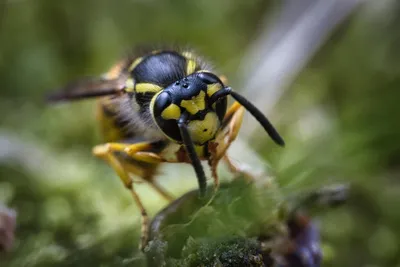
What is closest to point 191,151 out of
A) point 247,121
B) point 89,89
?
point 89,89

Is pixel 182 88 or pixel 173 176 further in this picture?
pixel 173 176

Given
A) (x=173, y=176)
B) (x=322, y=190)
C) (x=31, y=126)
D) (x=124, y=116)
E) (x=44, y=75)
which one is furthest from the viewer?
(x=44, y=75)

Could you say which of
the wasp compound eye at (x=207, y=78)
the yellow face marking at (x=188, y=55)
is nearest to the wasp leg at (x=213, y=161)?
the wasp compound eye at (x=207, y=78)

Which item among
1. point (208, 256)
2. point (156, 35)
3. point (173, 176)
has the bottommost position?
point (208, 256)

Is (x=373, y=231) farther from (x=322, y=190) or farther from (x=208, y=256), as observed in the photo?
(x=208, y=256)

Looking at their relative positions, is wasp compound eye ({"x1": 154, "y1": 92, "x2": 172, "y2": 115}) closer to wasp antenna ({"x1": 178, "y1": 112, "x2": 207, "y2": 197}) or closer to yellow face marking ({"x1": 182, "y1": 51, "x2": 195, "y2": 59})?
wasp antenna ({"x1": 178, "y1": 112, "x2": 207, "y2": 197})

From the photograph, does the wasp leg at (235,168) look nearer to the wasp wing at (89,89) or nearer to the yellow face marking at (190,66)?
the yellow face marking at (190,66)

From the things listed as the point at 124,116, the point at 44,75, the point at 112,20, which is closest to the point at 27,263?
the point at 124,116
